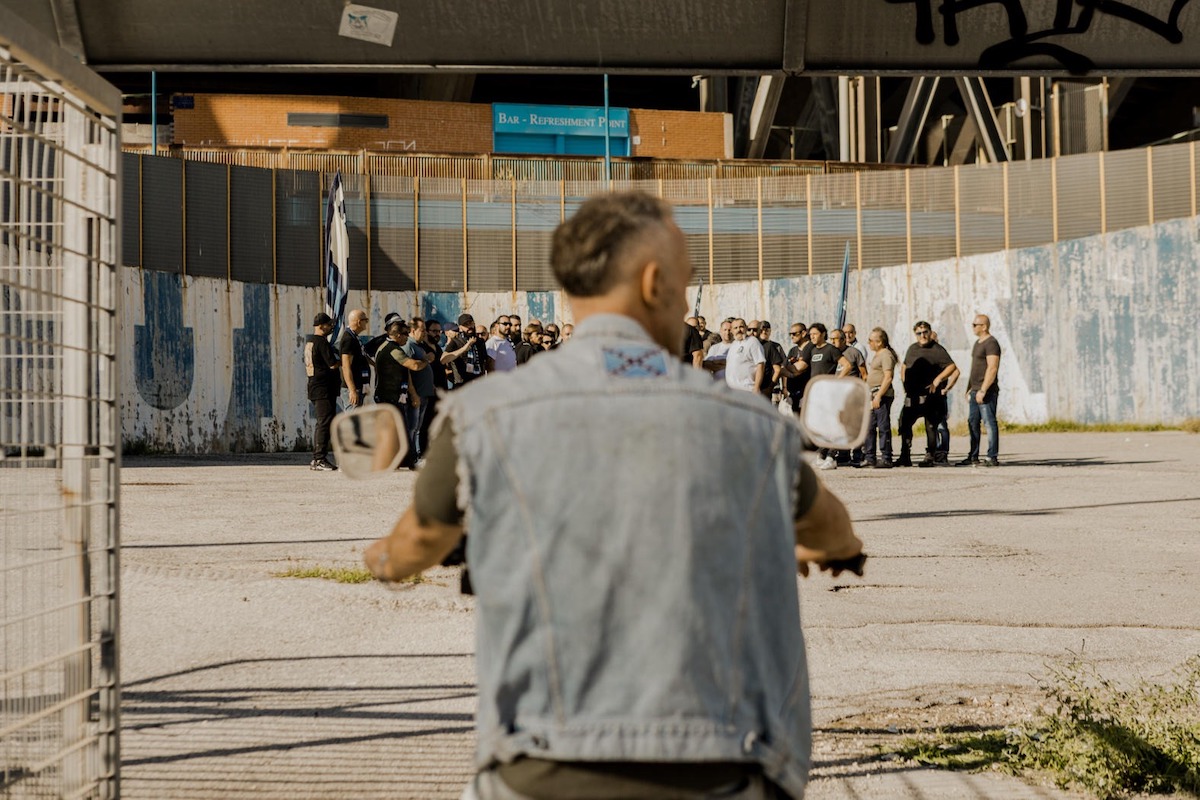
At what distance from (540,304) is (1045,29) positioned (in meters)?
25.9

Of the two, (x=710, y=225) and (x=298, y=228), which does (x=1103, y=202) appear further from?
(x=298, y=228)

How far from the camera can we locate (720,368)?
15.6 metres

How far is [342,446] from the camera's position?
2.19 m

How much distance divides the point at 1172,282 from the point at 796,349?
12638 mm

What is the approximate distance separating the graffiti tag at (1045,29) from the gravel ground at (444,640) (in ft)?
7.41

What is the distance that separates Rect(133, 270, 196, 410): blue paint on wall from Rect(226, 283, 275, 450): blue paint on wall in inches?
38.5

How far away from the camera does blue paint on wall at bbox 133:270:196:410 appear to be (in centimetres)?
2675

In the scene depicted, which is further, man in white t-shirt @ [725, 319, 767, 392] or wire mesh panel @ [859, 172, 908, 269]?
wire mesh panel @ [859, 172, 908, 269]

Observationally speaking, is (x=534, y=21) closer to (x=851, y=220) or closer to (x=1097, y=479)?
(x=1097, y=479)

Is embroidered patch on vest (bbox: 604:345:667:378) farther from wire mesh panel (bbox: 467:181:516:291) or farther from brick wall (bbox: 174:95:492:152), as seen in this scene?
brick wall (bbox: 174:95:492:152)

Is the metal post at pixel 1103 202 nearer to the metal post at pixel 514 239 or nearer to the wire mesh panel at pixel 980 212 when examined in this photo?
the wire mesh panel at pixel 980 212

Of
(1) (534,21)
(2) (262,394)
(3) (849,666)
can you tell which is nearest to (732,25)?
(1) (534,21)

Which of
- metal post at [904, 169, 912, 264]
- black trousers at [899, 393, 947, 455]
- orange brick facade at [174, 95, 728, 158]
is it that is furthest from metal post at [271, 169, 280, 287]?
black trousers at [899, 393, 947, 455]

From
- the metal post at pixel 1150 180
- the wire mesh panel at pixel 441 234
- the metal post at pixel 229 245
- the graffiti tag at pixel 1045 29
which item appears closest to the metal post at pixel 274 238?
the metal post at pixel 229 245
